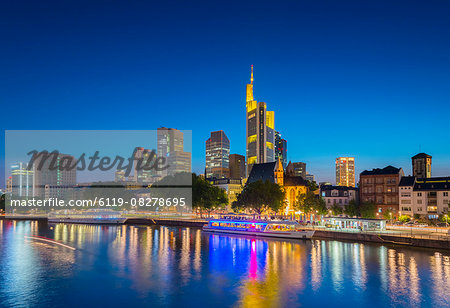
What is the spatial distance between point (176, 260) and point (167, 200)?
261 feet

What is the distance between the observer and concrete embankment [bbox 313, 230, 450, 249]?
2399 inches

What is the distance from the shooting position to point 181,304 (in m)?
36.0

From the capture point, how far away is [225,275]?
1834 inches

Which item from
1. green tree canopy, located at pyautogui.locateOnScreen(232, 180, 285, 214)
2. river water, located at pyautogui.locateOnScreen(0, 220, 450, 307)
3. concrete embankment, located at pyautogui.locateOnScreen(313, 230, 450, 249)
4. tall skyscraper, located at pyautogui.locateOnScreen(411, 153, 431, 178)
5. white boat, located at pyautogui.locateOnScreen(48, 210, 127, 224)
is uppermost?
tall skyscraper, located at pyautogui.locateOnScreen(411, 153, 431, 178)

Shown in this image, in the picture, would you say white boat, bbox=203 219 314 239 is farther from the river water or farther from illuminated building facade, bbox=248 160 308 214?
illuminated building facade, bbox=248 160 308 214

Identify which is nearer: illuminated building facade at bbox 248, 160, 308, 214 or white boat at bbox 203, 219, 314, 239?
white boat at bbox 203, 219, 314, 239

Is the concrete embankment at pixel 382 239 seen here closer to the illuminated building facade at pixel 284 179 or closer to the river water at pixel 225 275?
the river water at pixel 225 275

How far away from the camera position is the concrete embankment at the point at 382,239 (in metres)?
60.9

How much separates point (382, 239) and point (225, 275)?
34.3 meters

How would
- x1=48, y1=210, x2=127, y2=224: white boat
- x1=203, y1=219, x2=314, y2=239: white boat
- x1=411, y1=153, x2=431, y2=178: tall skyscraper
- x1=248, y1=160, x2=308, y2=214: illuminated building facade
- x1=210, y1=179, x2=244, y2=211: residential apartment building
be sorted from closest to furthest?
x1=203, y1=219, x2=314, y2=239: white boat
x1=48, y1=210, x2=127, y2=224: white boat
x1=248, y1=160, x2=308, y2=214: illuminated building facade
x1=411, y1=153, x2=431, y2=178: tall skyscraper
x1=210, y1=179, x2=244, y2=211: residential apartment building

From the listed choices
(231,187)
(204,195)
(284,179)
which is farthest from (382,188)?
(231,187)

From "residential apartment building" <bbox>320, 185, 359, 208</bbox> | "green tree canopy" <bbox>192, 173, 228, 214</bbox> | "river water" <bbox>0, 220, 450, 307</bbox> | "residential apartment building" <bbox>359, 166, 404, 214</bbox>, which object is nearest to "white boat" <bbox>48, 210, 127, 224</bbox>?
"green tree canopy" <bbox>192, 173, 228, 214</bbox>

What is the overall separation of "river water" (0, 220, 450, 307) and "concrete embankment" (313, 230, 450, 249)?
167 centimetres

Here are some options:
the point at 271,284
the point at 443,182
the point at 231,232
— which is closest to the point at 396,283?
the point at 271,284
